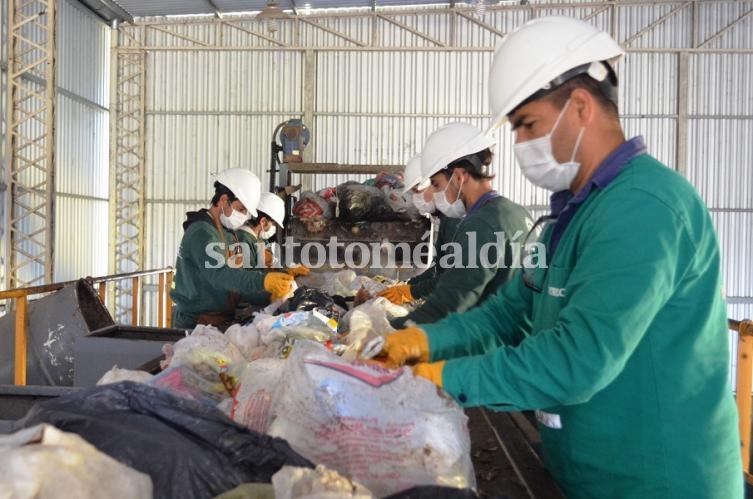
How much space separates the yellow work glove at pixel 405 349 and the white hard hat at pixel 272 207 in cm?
434

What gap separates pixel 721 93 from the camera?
12469 millimetres

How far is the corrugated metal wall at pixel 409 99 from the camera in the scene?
40.9 ft

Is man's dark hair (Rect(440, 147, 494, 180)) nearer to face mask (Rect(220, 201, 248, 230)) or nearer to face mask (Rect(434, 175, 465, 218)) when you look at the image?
face mask (Rect(434, 175, 465, 218))

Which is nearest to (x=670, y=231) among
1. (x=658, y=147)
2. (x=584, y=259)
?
(x=584, y=259)

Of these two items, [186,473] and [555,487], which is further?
[555,487]

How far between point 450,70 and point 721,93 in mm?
4804

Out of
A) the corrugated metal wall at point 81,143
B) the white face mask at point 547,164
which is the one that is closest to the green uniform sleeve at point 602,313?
the white face mask at point 547,164

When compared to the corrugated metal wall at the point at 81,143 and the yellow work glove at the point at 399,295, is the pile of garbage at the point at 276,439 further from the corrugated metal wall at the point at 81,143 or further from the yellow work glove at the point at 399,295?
the corrugated metal wall at the point at 81,143

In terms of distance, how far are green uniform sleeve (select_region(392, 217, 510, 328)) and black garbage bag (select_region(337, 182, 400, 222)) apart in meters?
3.53

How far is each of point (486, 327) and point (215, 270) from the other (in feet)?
9.57

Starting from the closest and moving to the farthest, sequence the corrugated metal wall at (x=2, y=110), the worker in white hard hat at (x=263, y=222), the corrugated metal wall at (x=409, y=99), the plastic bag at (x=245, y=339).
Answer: the plastic bag at (x=245, y=339) < the worker in white hard hat at (x=263, y=222) < the corrugated metal wall at (x=2, y=110) < the corrugated metal wall at (x=409, y=99)

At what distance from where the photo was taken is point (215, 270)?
457cm

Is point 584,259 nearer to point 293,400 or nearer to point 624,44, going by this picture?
point 293,400

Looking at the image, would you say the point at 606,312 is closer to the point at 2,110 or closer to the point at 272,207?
the point at 272,207
